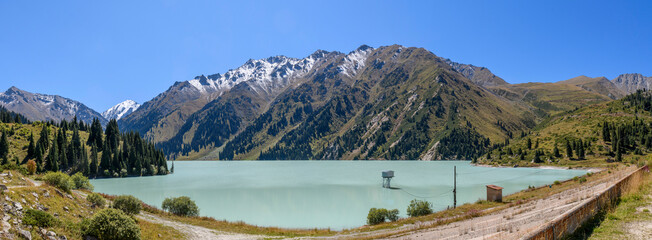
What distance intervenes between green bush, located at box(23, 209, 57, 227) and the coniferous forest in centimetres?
11105

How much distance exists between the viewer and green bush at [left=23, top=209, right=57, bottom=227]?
1766 cm

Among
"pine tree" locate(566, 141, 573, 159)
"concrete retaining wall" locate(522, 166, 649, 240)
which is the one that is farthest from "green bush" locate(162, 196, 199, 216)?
"pine tree" locate(566, 141, 573, 159)

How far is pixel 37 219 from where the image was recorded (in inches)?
719

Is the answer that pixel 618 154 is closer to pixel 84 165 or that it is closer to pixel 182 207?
pixel 182 207

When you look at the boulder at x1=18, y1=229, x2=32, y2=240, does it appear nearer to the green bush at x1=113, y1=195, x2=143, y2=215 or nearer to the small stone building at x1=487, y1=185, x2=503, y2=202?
the green bush at x1=113, y1=195, x2=143, y2=215

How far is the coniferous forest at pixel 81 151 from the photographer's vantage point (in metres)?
111

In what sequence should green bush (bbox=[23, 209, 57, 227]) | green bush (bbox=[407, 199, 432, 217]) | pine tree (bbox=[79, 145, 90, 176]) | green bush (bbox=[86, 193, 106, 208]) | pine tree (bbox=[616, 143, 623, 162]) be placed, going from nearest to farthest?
green bush (bbox=[23, 209, 57, 227]), green bush (bbox=[86, 193, 106, 208]), green bush (bbox=[407, 199, 432, 217]), pine tree (bbox=[616, 143, 623, 162]), pine tree (bbox=[79, 145, 90, 176])

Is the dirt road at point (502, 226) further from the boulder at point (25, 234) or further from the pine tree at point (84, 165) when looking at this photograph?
the pine tree at point (84, 165)

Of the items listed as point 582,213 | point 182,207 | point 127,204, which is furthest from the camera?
point 182,207

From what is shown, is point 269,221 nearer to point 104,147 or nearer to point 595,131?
point 104,147

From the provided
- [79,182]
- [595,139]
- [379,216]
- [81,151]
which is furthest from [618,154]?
[81,151]

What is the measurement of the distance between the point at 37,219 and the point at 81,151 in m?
133

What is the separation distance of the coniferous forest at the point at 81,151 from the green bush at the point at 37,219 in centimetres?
11105

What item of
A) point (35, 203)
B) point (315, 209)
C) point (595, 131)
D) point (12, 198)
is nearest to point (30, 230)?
point (12, 198)
